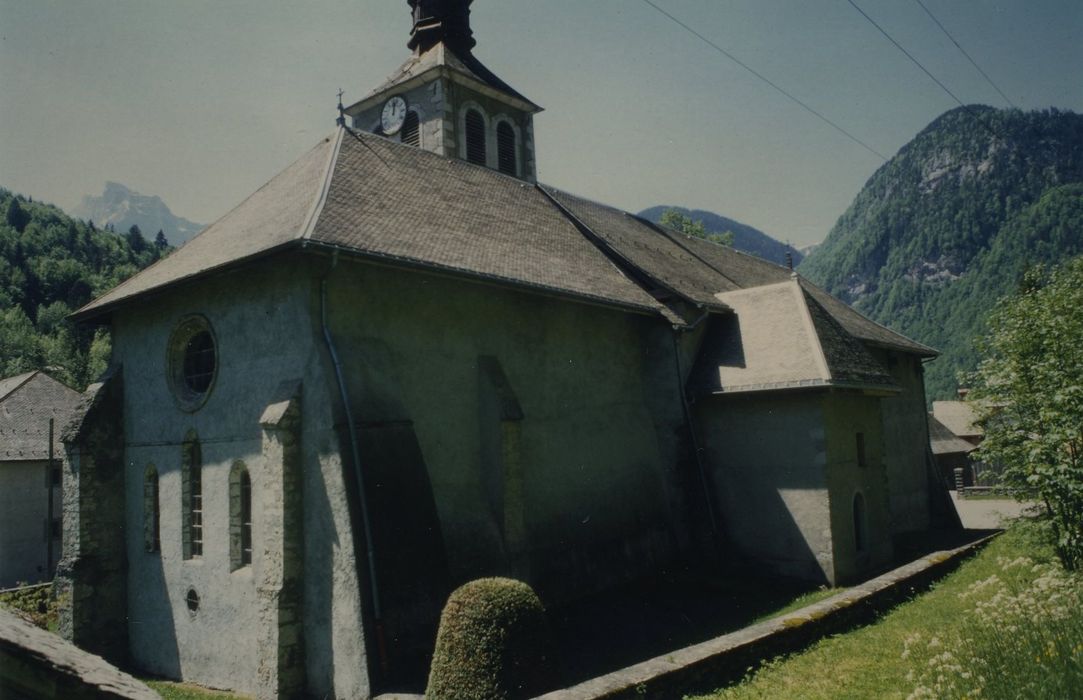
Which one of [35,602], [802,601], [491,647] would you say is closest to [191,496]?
[491,647]

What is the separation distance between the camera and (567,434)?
16.1 meters

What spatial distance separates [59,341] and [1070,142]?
205 m

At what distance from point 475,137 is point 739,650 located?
731 inches

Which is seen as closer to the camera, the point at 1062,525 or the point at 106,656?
the point at 1062,525

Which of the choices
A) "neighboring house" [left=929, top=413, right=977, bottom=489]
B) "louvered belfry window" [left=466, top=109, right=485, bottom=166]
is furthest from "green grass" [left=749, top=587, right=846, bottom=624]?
"neighboring house" [left=929, top=413, right=977, bottom=489]

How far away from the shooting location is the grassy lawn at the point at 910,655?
6434 millimetres

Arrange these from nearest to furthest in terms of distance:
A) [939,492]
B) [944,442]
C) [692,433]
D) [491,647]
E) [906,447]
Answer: [491,647]
[692,433]
[906,447]
[939,492]
[944,442]

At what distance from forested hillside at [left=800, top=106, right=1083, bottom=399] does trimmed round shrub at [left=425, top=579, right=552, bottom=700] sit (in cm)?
12807

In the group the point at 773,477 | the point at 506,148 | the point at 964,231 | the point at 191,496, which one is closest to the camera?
the point at 191,496

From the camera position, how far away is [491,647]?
29.9 ft

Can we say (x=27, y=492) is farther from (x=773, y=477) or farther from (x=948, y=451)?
(x=948, y=451)

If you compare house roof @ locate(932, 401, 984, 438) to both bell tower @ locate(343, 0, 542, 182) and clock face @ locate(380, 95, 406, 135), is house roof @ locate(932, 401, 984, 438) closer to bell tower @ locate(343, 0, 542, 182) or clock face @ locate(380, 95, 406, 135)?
bell tower @ locate(343, 0, 542, 182)

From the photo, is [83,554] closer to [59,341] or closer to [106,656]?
[106,656]

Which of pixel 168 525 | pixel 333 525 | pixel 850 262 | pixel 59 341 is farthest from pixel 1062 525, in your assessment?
pixel 850 262
